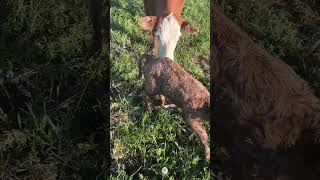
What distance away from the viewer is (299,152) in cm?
383

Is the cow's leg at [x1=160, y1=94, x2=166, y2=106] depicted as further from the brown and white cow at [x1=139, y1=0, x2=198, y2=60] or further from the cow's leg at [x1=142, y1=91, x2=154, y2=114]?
the brown and white cow at [x1=139, y1=0, x2=198, y2=60]

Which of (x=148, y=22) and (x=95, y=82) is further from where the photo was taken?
(x=95, y=82)

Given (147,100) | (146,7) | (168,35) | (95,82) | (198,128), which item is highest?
(146,7)

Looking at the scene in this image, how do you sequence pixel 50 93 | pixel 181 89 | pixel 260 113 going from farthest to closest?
pixel 50 93
pixel 260 113
pixel 181 89

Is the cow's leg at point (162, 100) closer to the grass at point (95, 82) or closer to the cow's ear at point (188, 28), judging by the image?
the grass at point (95, 82)

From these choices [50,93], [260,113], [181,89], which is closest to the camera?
[181,89]

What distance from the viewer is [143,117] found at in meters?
3.81

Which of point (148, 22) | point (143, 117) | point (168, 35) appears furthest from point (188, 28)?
point (143, 117)

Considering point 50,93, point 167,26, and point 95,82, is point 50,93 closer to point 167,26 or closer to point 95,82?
point 95,82

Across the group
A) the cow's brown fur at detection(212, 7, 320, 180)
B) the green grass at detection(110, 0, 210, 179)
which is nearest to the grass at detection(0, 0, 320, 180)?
the green grass at detection(110, 0, 210, 179)

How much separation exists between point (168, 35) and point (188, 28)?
A: 15cm

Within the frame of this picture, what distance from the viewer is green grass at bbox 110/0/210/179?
12.4 ft

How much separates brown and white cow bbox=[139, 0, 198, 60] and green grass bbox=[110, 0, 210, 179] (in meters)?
0.04

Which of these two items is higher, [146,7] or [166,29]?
[146,7]
